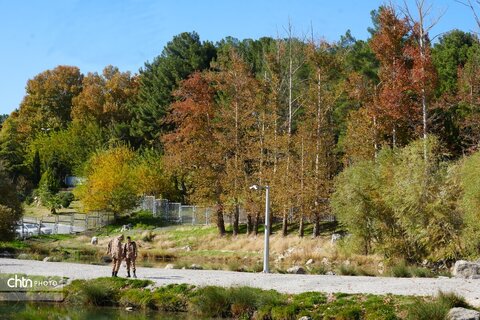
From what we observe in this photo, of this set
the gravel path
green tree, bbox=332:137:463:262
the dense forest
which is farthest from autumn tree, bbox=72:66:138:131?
the gravel path

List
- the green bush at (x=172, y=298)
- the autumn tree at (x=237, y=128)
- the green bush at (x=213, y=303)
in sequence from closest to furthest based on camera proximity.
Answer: the green bush at (x=213, y=303) < the green bush at (x=172, y=298) < the autumn tree at (x=237, y=128)

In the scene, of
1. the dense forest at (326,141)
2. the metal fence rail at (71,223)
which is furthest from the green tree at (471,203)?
the metal fence rail at (71,223)

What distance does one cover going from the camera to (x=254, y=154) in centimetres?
4447

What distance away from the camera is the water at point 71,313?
1892cm

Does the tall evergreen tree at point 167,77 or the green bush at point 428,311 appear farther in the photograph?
the tall evergreen tree at point 167,77

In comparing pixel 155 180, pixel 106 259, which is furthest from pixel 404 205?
pixel 155 180

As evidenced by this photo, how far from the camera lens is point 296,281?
22.0 meters

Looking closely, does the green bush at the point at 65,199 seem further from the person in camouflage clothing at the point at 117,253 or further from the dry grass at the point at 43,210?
the person in camouflage clothing at the point at 117,253

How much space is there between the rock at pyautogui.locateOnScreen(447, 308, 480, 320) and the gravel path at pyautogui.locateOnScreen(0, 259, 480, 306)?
1.22 m

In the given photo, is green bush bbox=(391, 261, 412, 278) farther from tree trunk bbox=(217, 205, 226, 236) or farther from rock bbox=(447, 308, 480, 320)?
tree trunk bbox=(217, 205, 226, 236)

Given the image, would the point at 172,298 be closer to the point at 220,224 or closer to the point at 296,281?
the point at 296,281

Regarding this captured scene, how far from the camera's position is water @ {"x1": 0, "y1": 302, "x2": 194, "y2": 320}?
745 inches

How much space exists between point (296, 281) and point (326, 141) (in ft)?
73.4

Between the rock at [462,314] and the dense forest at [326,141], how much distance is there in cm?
1263
